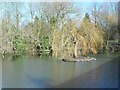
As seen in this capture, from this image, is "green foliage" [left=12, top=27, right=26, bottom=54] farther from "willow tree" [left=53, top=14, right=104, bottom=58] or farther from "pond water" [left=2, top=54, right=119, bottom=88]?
"willow tree" [left=53, top=14, right=104, bottom=58]

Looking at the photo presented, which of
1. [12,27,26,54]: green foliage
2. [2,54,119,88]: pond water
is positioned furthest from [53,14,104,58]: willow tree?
[12,27,26,54]: green foliage

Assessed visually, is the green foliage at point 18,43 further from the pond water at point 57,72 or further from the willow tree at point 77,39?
the willow tree at point 77,39

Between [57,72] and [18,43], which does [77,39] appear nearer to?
[57,72]

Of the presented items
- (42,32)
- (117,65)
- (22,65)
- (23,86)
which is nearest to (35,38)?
(42,32)

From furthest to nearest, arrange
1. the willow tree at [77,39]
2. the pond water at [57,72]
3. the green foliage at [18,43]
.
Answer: the green foliage at [18,43], the willow tree at [77,39], the pond water at [57,72]

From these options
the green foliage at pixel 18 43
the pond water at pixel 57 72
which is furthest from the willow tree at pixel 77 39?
the green foliage at pixel 18 43

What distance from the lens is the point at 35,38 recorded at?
148 inches

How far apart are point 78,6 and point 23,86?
1.50m

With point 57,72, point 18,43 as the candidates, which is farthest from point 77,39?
point 18,43

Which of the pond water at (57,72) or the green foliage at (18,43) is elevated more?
the green foliage at (18,43)

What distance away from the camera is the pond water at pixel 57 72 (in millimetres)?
3424

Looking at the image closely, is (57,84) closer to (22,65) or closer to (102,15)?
(22,65)

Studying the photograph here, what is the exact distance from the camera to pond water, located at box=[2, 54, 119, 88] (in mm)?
3424

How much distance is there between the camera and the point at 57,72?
3.69 meters
